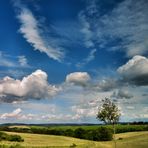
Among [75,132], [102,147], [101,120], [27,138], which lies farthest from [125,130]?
[101,120]

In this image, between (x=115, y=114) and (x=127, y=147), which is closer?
(x=115, y=114)

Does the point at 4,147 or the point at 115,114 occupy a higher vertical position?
the point at 115,114

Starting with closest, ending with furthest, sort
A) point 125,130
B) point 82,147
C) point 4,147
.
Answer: point 4,147 → point 82,147 → point 125,130

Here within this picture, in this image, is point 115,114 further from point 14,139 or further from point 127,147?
point 14,139

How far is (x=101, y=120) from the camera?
83250 mm

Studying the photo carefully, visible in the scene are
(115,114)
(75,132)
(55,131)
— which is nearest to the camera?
(115,114)

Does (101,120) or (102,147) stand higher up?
(101,120)

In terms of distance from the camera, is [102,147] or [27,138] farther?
[27,138]

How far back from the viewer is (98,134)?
13575 centimetres

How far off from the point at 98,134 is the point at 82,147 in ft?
129

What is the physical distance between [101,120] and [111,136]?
179 ft

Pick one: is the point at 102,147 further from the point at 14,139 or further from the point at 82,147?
the point at 14,139

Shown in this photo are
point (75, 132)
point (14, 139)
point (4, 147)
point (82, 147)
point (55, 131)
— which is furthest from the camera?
point (55, 131)

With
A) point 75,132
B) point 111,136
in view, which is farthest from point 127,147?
point 75,132
